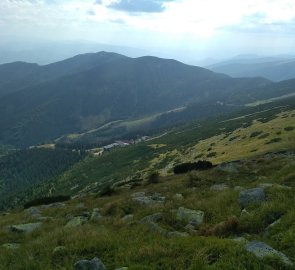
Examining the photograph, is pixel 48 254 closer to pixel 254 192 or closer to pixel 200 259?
pixel 200 259

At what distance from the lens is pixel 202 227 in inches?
697

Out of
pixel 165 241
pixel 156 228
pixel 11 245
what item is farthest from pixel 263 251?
pixel 11 245

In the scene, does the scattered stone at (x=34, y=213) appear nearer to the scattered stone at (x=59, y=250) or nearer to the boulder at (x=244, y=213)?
the scattered stone at (x=59, y=250)

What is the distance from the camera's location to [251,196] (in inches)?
798

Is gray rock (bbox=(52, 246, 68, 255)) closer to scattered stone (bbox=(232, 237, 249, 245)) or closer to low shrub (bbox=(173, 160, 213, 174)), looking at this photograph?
scattered stone (bbox=(232, 237, 249, 245))

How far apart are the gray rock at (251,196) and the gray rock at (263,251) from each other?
5.97 meters

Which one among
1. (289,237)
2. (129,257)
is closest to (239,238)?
(289,237)

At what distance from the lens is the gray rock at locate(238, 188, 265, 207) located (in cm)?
1978

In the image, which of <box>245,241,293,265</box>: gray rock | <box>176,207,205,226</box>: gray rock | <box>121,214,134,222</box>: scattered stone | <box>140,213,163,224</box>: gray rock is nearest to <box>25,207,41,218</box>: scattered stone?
<box>121,214,134,222</box>: scattered stone

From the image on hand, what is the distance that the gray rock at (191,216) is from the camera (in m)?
18.8

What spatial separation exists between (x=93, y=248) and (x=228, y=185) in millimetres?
15878

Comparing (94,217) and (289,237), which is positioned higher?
(289,237)

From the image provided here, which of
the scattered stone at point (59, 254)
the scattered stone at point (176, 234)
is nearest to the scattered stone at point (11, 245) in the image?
the scattered stone at point (59, 254)

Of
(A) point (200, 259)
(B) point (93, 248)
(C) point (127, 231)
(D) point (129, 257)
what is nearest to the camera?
(A) point (200, 259)
